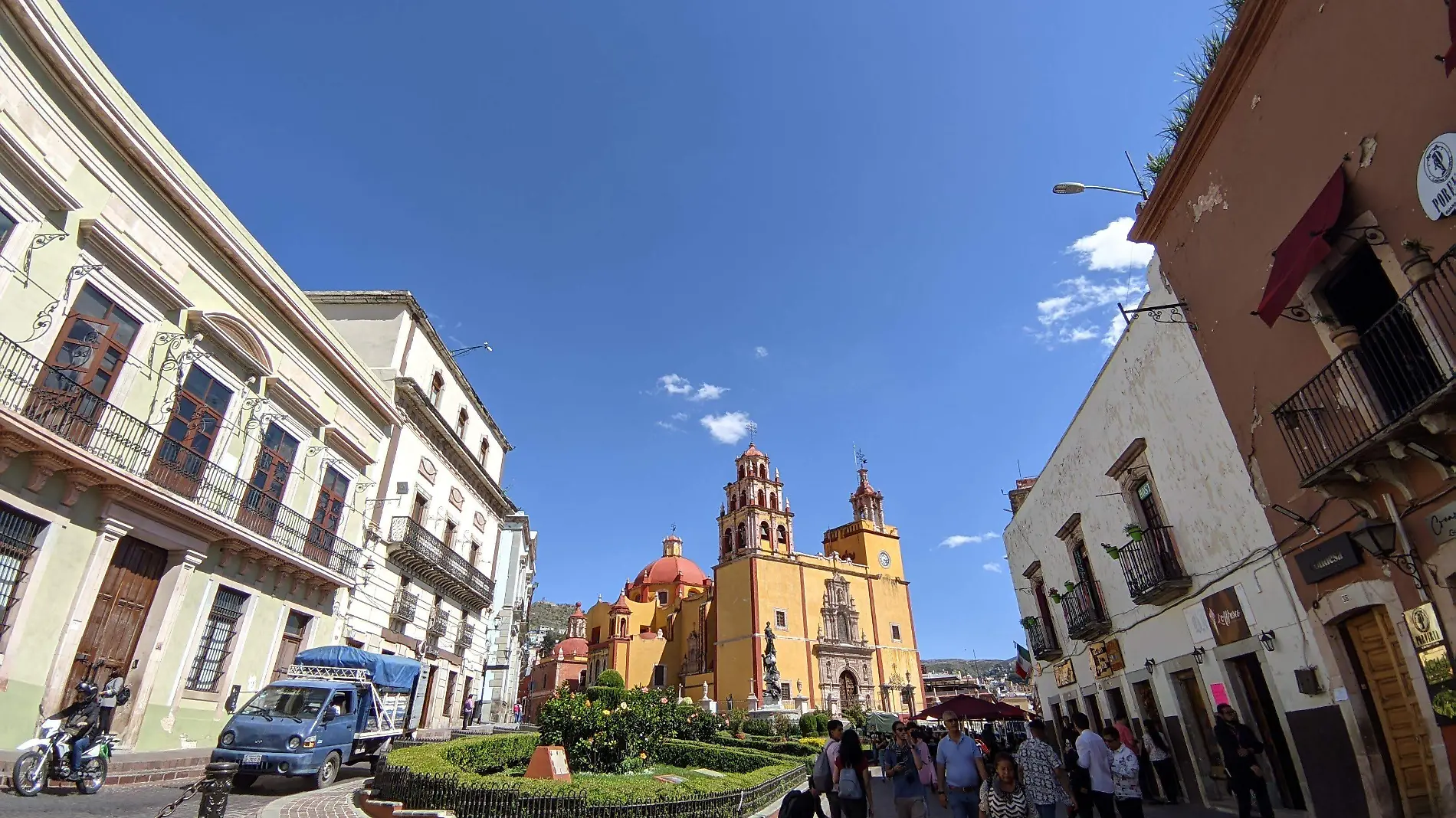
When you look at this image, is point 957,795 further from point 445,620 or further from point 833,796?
point 445,620

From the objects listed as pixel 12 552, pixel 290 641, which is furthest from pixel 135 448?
pixel 290 641

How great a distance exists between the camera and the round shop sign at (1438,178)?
506 centimetres

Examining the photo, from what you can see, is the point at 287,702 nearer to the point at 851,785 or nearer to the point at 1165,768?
the point at 851,785

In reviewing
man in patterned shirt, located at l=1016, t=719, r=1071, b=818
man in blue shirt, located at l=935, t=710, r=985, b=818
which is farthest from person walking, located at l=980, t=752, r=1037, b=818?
man in blue shirt, located at l=935, t=710, r=985, b=818

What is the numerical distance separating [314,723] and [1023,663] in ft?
59.7

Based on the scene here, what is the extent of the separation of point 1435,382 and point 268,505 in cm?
1688

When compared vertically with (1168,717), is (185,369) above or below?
above

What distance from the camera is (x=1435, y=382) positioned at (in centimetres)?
510

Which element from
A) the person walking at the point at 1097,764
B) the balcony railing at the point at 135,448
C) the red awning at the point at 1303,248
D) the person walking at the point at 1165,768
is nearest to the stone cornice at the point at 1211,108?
the red awning at the point at 1303,248

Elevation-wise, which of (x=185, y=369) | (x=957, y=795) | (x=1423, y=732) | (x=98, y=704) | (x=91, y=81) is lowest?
(x=957, y=795)

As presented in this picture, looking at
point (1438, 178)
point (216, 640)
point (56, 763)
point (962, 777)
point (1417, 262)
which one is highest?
point (1438, 178)

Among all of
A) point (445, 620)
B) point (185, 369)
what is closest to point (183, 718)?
point (185, 369)

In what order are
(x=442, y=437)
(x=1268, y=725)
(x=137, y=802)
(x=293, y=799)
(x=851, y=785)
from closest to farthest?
(x=851, y=785) < (x=137, y=802) < (x=1268, y=725) < (x=293, y=799) < (x=442, y=437)

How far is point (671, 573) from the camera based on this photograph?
58.6m
